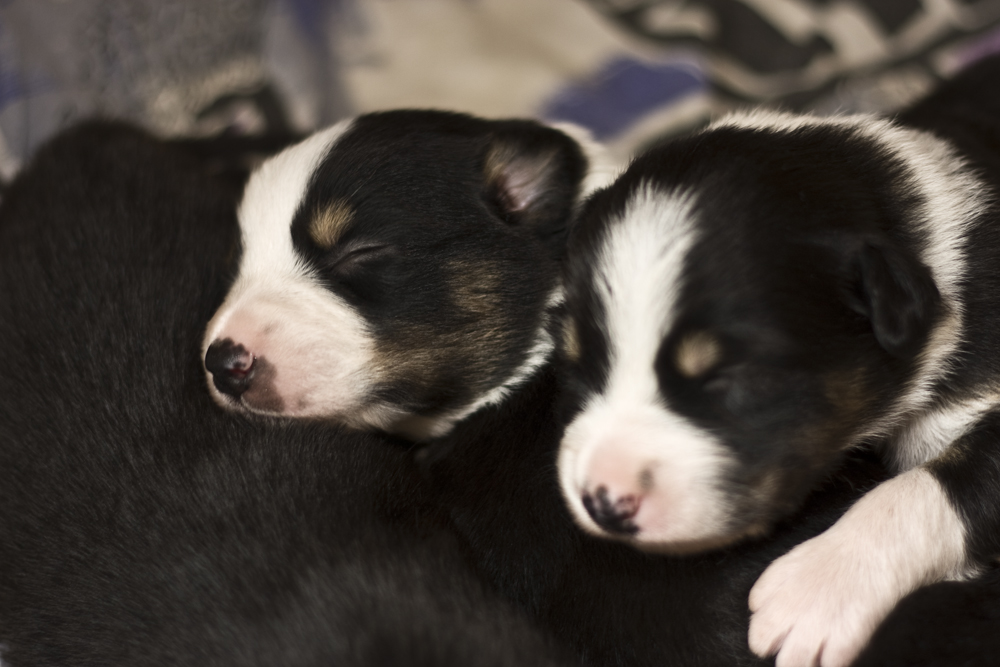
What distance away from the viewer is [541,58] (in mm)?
4074

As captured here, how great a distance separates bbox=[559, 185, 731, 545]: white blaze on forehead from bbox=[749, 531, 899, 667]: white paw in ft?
0.83

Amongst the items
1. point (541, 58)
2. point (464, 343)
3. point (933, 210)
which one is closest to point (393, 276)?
point (464, 343)

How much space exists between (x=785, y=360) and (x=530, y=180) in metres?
1.03

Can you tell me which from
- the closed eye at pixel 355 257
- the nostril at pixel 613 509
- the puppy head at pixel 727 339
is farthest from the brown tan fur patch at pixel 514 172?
the nostril at pixel 613 509

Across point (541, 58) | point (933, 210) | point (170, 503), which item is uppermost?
point (933, 210)

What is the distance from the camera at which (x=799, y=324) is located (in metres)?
1.88

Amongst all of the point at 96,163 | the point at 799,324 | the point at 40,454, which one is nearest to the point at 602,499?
the point at 799,324

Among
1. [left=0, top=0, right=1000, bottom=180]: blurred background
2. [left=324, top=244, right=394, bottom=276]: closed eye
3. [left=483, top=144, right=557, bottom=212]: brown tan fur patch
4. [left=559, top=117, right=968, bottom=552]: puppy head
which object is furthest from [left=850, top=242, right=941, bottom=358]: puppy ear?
[left=0, top=0, right=1000, bottom=180]: blurred background

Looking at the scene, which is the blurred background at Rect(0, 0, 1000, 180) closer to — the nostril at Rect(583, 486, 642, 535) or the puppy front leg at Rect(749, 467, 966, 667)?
the puppy front leg at Rect(749, 467, 966, 667)

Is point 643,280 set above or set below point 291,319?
above

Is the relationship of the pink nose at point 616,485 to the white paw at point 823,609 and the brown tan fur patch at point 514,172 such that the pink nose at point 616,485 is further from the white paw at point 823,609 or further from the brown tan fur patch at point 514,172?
the brown tan fur patch at point 514,172

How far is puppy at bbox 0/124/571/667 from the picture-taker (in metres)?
1.92

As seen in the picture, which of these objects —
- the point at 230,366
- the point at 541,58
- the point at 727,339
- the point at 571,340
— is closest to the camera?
the point at 727,339

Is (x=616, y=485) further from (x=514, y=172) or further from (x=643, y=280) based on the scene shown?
(x=514, y=172)
